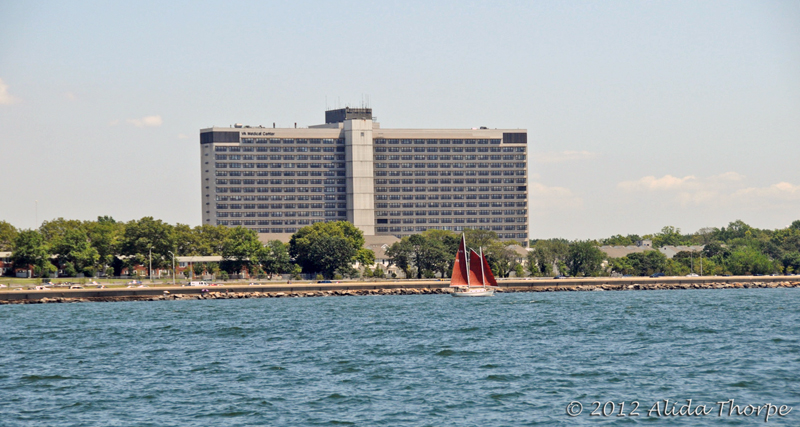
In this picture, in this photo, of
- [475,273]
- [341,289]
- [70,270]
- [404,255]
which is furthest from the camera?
[404,255]

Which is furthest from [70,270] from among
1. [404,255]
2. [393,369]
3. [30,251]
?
[393,369]

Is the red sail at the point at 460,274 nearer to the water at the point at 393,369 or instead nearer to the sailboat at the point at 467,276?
the sailboat at the point at 467,276

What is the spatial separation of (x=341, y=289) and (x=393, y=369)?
110m

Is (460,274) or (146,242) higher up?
(146,242)

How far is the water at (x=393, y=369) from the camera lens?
39406mm

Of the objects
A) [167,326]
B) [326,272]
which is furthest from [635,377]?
[326,272]

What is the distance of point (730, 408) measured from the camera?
38.7 metres

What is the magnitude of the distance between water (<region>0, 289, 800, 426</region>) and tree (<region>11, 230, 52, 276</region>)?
94.8 metres

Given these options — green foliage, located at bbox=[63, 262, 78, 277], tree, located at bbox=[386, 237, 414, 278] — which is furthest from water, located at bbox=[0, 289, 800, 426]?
tree, located at bbox=[386, 237, 414, 278]

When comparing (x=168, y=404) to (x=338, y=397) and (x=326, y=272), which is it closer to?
(x=338, y=397)

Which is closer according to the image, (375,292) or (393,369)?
(393,369)

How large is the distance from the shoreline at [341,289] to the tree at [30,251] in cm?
4491

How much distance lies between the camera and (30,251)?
185875mm

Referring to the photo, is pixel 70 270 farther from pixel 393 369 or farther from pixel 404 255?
pixel 393 369
